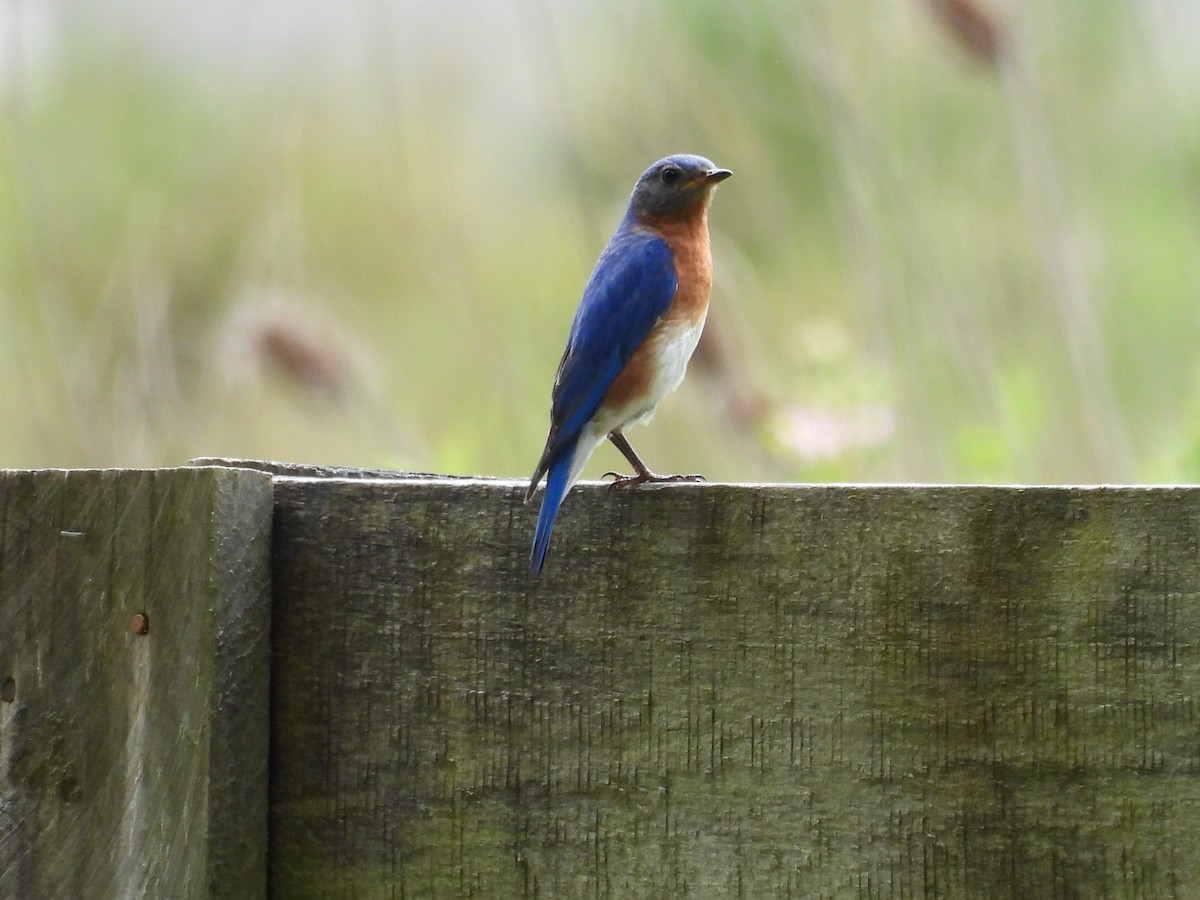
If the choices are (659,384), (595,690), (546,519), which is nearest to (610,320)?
(659,384)

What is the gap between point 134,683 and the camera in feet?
4.70

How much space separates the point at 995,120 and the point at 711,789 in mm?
3757

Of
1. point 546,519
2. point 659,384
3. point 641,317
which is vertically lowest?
point 546,519

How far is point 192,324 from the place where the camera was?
→ 5273 mm

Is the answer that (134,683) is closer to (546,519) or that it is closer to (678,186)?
(546,519)

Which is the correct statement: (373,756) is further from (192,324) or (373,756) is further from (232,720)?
(192,324)

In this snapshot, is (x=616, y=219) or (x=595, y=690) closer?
(x=595, y=690)

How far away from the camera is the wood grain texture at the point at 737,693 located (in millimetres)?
1293

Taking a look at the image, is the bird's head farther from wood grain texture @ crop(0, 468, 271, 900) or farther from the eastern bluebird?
wood grain texture @ crop(0, 468, 271, 900)

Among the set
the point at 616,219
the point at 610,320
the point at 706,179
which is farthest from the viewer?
the point at 616,219

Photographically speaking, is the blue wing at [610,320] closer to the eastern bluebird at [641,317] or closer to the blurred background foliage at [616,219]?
the eastern bluebird at [641,317]

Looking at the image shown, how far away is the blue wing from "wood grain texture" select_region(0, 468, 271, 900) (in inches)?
31.8

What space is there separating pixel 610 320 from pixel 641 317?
83mm

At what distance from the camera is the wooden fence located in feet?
4.26
